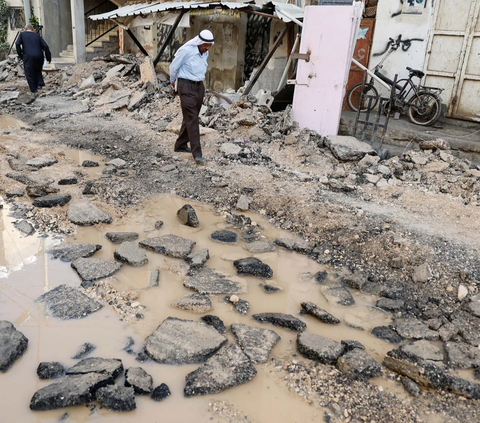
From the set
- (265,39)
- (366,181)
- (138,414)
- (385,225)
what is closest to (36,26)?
(265,39)

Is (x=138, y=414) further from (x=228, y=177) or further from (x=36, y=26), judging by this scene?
(x=36, y=26)

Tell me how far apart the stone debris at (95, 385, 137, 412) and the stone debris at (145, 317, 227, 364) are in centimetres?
38

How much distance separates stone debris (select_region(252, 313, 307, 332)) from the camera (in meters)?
3.10

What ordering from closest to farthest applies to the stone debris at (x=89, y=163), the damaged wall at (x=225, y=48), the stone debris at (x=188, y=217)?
the stone debris at (x=188, y=217), the stone debris at (x=89, y=163), the damaged wall at (x=225, y=48)

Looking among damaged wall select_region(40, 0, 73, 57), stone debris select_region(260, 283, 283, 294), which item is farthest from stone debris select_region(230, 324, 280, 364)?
damaged wall select_region(40, 0, 73, 57)

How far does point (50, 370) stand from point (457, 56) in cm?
774

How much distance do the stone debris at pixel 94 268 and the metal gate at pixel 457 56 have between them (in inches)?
260

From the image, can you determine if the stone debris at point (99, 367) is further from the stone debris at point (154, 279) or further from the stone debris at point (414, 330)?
the stone debris at point (414, 330)

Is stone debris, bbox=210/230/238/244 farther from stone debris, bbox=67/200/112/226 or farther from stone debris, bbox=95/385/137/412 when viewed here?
stone debris, bbox=95/385/137/412

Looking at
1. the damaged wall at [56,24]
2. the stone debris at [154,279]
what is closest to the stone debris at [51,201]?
the stone debris at [154,279]

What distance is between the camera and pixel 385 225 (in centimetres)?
433

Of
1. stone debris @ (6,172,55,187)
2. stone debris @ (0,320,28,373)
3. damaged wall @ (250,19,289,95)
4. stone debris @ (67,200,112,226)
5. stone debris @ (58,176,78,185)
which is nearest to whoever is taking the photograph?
stone debris @ (0,320,28,373)

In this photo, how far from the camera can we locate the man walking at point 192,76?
19.0 feet

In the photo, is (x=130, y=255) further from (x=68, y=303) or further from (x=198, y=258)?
(x=68, y=303)
